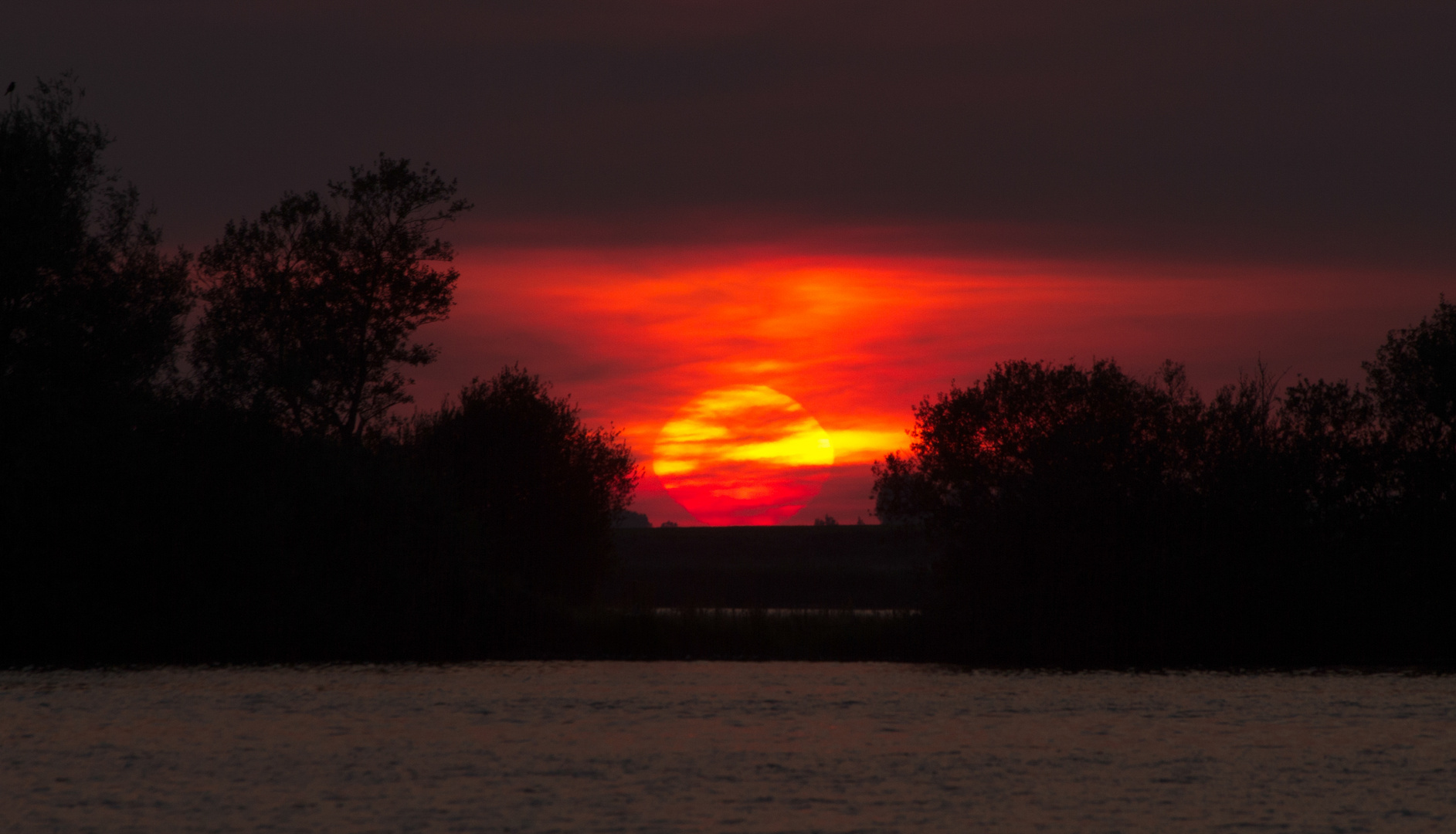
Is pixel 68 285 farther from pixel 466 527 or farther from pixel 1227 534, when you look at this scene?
pixel 1227 534

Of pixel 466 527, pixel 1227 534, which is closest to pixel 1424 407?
pixel 1227 534

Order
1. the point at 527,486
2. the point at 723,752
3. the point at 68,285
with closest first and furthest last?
1. the point at 723,752
2. the point at 68,285
3. the point at 527,486

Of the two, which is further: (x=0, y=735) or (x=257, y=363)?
(x=257, y=363)

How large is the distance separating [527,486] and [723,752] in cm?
4282

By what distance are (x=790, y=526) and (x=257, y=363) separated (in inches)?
3810

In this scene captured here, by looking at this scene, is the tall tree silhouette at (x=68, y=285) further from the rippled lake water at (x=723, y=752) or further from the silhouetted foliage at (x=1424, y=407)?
the silhouetted foliage at (x=1424, y=407)

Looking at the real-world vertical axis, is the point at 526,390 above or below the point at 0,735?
above

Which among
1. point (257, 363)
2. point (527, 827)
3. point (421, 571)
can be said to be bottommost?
point (527, 827)

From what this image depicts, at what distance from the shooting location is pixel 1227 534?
5456 centimetres

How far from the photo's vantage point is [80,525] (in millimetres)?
50406

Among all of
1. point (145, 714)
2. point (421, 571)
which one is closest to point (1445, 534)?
point (421, 571)

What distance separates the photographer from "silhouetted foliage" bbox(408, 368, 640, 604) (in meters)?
70.4

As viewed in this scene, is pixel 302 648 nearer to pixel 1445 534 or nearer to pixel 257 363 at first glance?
pixel 257 363

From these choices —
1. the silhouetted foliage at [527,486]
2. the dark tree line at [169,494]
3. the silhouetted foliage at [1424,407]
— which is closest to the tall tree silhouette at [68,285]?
the dark tree line at [169,494]
